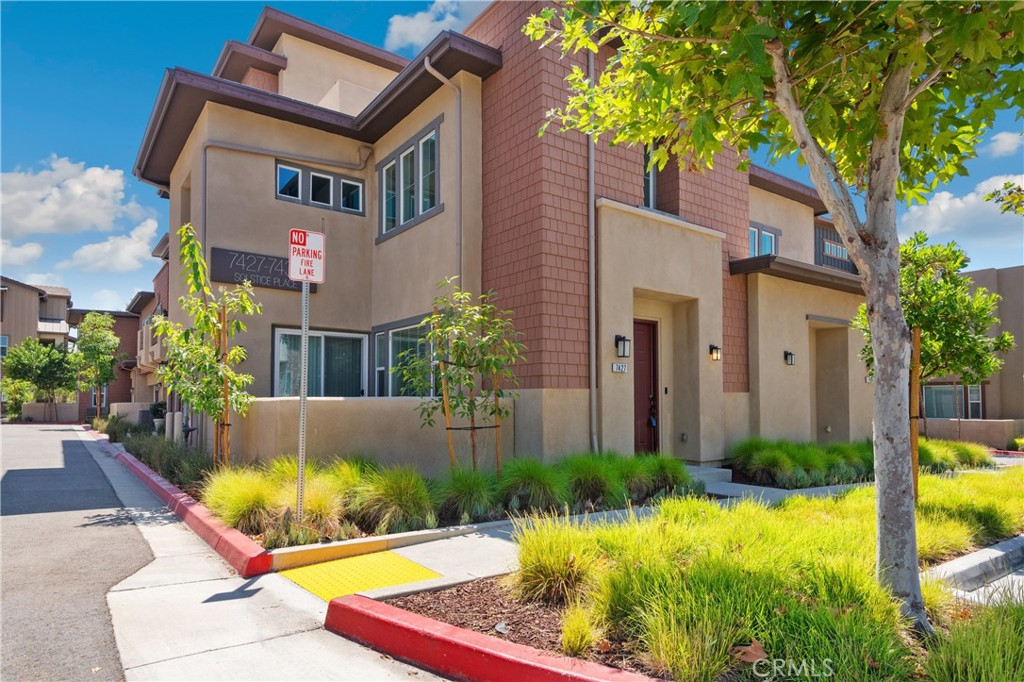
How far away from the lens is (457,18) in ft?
43.8

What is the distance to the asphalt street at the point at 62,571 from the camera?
13.8ft

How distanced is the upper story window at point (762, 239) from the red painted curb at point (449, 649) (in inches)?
569

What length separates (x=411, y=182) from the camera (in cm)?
1373

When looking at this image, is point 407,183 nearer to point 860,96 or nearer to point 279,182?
point 279,182

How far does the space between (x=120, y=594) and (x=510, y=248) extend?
25.1ft

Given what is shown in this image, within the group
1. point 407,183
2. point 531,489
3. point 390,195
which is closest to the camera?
point 531,489

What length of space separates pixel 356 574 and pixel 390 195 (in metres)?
10.1

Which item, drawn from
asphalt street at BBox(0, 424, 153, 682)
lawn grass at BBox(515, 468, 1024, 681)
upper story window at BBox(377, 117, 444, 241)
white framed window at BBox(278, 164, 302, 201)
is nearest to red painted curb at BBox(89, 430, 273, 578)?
asphalt street at BBox(0, 424, 153, 682)

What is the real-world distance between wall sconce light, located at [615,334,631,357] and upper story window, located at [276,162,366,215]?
6894mm

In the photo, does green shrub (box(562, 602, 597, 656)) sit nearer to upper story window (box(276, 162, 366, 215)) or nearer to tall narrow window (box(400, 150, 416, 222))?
tall narrow window (box(400, 150, 416, 222))

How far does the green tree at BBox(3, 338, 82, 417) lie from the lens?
124ft

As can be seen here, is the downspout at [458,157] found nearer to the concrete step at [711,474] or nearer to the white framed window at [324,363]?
the white framed window at [324,363]

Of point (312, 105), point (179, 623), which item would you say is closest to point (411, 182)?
point (312, 105)

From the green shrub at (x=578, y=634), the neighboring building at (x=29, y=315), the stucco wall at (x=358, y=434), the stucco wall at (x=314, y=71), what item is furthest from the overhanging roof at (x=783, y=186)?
the neighboring building at (x=29, y=315)
